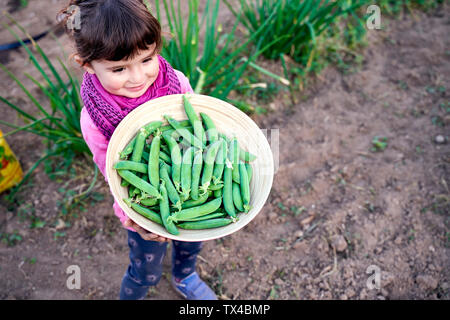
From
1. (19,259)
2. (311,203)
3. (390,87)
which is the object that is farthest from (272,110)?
(19,259)

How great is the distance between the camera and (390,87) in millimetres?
3242

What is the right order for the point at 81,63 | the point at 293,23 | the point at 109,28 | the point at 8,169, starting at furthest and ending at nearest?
1. the point at 293,23
2. the point at 8,169
3. the point at 81,63
4. the point at 109,28

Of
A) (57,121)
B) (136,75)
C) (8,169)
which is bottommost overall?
(8,169)

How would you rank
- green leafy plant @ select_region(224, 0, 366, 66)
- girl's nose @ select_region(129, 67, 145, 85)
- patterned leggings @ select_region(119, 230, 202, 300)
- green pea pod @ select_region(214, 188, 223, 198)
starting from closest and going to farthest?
girl's nose @ select_region(129, 67, 145, 85) → green pea pod @ select_region(214, 188, 223, 198) → patterned leggings @ select_region(119, 230, 202, 300) → green leafy plant @ select_region(224, 0, 366, 66)

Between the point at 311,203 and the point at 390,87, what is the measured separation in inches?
57.4

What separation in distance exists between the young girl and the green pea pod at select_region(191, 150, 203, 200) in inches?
8.7

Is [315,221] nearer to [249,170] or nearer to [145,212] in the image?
[249,170]

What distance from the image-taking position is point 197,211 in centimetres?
145

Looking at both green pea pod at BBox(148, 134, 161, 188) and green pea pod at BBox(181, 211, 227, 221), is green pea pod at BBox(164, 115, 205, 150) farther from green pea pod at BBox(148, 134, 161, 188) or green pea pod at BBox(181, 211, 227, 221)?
green pea pod at BBox(181, 211, 227, 221)

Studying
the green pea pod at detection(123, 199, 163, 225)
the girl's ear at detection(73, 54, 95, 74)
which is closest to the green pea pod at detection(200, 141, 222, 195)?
the green pea pod at detection(123, 199, 163, 225)

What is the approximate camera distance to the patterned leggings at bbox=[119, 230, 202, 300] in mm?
1685

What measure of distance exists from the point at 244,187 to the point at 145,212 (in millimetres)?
415

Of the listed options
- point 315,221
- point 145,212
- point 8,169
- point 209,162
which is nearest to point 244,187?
point 209,162
